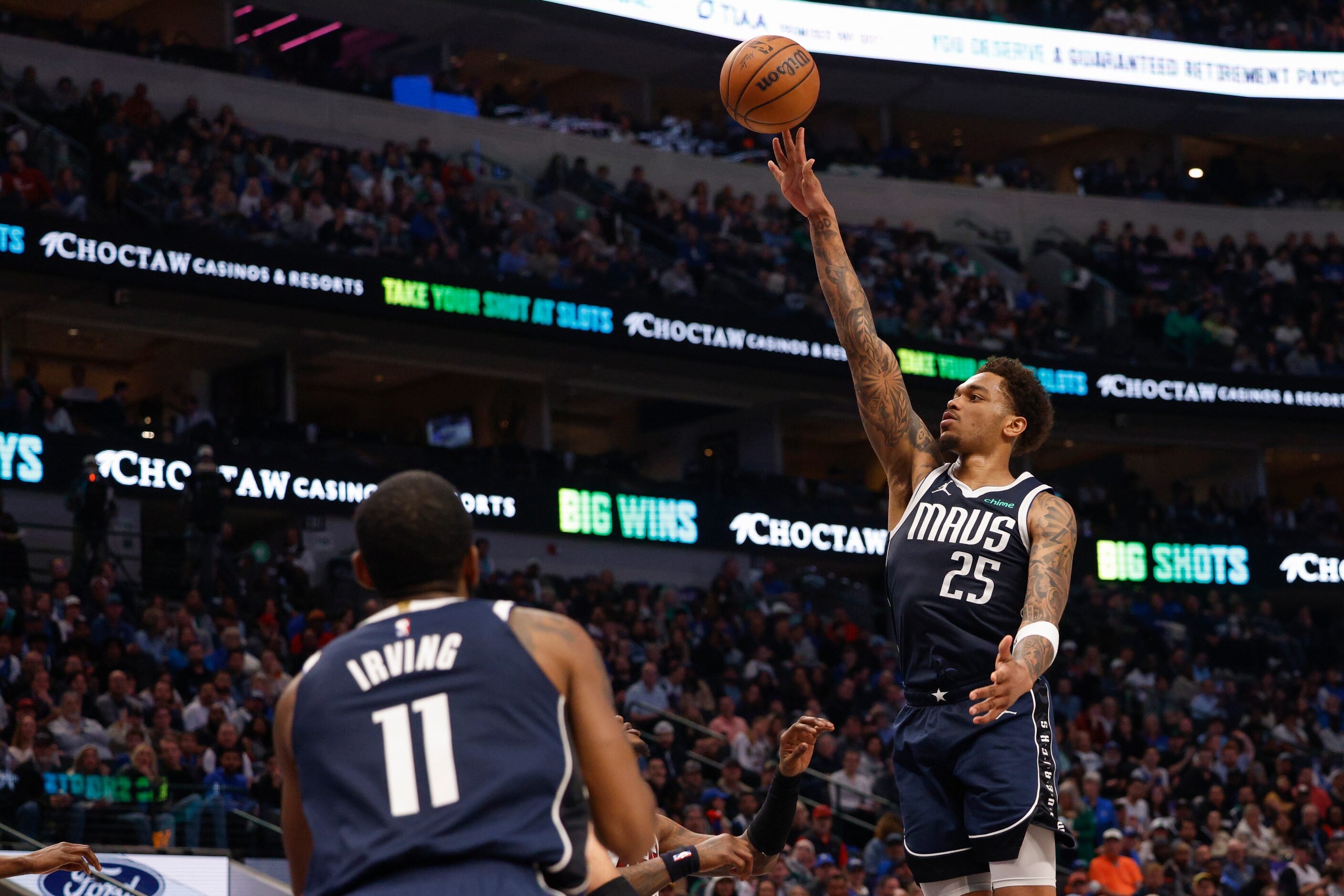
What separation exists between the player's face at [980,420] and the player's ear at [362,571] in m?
2.45

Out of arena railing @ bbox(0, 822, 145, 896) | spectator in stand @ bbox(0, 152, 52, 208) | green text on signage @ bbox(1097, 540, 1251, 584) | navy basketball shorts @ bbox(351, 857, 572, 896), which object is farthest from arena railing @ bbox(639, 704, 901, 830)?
navy basketball shorts @ bbox(351, 857, 572, 896)

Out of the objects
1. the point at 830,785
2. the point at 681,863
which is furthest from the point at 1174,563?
the point at 681,863

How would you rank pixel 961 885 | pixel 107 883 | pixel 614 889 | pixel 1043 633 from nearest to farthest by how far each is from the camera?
pixel 614 889
pixel 1043 633
pixel 961 885
pixel 107 883

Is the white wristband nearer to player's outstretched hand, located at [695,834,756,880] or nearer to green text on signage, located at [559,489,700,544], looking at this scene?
player's outstretched hand, located at [695,834,756,880]

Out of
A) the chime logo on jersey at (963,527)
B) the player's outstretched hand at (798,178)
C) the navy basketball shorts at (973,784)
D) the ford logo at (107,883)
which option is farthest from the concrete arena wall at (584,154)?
the navy basketball shorts at (973,784)

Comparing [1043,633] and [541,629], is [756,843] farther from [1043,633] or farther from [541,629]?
[541,629]

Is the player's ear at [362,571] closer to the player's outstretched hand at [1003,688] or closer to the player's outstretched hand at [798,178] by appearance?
the player's outstretched hand at [1003,688]

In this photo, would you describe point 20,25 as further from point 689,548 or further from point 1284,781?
point 1284,781

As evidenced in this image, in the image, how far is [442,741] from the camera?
3.07 m

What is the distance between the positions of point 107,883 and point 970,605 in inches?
266

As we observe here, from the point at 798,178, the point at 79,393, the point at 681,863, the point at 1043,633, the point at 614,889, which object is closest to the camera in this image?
the point at 614,889

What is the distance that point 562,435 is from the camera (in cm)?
3180

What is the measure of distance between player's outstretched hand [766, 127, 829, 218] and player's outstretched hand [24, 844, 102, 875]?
2.95 m

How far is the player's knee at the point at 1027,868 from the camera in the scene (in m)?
4.83
